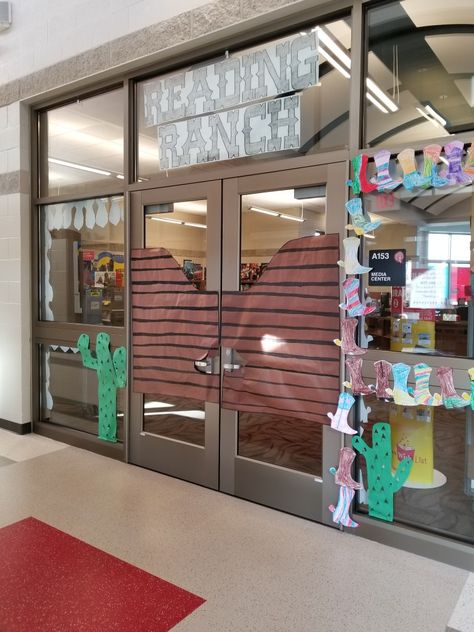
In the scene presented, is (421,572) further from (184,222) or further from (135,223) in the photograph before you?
(135,223)

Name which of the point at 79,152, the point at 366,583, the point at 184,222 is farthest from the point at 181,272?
the point at 366,583

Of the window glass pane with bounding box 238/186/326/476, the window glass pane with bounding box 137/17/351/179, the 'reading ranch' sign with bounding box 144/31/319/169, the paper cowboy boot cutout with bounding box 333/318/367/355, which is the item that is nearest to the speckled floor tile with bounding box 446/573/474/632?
the window glass pane with bounding box 238/186/326/476

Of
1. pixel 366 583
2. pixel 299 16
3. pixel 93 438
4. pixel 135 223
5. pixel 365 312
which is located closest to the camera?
pixel 366 583

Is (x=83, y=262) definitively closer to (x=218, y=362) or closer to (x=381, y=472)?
(x=218, y=362)

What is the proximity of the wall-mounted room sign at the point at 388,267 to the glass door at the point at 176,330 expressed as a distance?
110 centimetres

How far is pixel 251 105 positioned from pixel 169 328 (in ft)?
5.54

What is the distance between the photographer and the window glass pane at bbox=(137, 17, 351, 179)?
10.1ft

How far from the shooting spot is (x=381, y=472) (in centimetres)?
292

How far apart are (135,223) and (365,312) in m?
2.03

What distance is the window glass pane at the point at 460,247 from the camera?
2.63 metres

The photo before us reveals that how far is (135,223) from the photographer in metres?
3.97

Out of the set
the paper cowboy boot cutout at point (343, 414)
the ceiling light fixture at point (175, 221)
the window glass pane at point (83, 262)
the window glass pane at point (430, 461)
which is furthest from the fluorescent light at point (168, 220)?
the window glass pane at point (430, 461)

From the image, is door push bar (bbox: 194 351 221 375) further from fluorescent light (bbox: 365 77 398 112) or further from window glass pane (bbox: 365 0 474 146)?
fluorescent light (bbox: 365 77 398 112)

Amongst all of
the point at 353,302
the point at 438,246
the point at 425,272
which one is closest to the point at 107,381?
the point at 353,302
